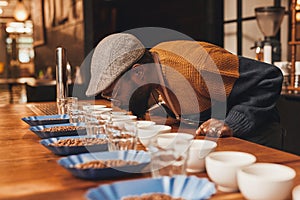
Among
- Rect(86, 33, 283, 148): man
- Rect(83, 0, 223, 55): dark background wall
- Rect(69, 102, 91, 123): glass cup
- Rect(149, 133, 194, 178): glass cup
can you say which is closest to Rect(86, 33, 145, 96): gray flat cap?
Rect(86, 33, 283, 148): man

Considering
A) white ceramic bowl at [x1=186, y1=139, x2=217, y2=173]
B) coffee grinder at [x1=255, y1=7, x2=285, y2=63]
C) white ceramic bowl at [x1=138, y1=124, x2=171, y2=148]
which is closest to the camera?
white ceramic bowl at [x1=186, y1=139, x2=217, y2=173]

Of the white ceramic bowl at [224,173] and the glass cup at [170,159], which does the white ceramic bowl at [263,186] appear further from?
the glass cup at [170,159]

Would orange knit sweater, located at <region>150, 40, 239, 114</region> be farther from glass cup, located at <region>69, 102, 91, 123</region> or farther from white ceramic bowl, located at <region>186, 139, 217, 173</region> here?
white ceramic bowl, located at <region>186, 139, 217, 173</region>

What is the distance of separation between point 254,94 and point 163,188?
45.4 inches

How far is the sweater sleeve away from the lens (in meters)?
1.88

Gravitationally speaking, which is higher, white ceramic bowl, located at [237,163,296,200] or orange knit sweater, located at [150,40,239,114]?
orange knit sweater, located at [150,40,239,114]

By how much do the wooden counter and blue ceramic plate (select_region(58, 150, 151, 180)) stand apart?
0.02 m

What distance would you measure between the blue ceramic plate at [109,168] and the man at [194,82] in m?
0.61

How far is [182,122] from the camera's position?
203 centimetres

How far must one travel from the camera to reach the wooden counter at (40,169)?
996 mm

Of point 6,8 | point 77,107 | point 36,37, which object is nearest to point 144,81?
point 77,107

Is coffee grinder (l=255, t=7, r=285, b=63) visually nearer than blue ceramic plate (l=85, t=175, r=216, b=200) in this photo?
No

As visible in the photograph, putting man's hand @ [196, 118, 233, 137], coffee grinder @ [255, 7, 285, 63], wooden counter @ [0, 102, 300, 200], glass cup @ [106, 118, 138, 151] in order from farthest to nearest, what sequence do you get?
coffee grinder @ [255, 7, 285, 63]
man's hand @ [196, 118, 233, 137]
glass cup @ [106, 118, 138, 151]
wooden counter @ [0, 102, 300, 200]

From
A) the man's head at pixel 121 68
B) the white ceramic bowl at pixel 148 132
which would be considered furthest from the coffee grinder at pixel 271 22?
the white ceramic bowl at pixel 148 132
